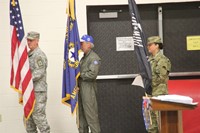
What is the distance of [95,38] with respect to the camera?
5.18 meters

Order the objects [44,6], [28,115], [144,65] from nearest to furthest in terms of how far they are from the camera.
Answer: [144,65] → [28,115] → [44,6]

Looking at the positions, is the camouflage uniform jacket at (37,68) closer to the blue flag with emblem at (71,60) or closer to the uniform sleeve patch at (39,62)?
the uniform sleeve patch at (39,62)

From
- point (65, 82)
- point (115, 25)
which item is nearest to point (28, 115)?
point (65, 82)

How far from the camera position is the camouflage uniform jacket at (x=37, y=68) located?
416 cm

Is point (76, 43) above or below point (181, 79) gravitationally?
above

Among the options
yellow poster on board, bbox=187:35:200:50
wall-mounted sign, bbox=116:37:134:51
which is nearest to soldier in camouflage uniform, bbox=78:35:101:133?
wall-mounted sign, bbox=116:37:134:51

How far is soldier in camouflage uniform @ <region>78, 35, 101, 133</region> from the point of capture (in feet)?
13.9

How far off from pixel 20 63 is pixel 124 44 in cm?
187

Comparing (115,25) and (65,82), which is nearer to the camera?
(65,82)

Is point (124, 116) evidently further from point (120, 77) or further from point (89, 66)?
point (89, 66)

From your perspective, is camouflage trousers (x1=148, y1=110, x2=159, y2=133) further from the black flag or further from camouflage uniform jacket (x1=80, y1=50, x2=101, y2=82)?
the black flag

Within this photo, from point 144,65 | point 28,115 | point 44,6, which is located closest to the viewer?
point 144,65

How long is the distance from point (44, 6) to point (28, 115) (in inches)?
72.7

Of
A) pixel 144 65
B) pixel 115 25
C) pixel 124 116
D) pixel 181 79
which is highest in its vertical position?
pixel 115 25
